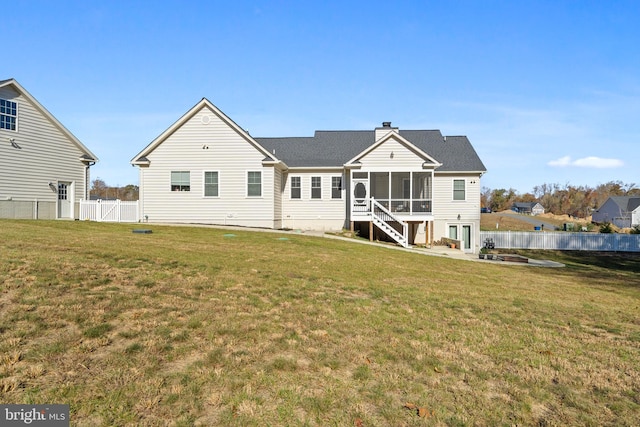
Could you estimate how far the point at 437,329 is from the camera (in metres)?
6.45

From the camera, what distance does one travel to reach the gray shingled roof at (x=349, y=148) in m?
27.2

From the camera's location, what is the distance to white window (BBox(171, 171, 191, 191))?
78.3 ft

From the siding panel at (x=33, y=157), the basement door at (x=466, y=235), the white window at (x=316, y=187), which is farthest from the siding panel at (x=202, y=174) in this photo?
the basement door at (x=466, y=235)

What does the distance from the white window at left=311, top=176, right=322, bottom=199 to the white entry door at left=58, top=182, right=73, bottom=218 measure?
600 inches

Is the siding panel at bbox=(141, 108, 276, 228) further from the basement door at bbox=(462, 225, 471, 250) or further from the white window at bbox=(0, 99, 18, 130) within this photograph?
the basement door at bbox=(462, 225, 471, 250)

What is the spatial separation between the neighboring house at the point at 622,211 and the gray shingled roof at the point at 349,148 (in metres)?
62.5

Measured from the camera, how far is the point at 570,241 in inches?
1289

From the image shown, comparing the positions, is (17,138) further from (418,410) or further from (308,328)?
(418,410)

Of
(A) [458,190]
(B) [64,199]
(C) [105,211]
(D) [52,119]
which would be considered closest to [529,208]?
(A) [458,190]

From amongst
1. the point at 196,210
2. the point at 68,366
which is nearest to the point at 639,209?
the point at 196,210

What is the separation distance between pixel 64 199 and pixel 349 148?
62.2ft

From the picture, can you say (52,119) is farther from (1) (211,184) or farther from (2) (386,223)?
(2) (386,223)

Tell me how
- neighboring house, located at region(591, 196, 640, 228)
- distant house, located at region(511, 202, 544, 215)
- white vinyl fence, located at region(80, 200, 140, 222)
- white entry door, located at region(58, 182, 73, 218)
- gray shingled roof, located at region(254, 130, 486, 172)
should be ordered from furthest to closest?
distant house, located at region(511, 202, 544, 215) < neighboring house, located at region(591, 196, 640, 228) < gray shingled roof, located at region(254, 130, 486, 172) < white entry door, located at region(58, 182, 73, 218) < white vinyl fence, located at region(80, 200, 140, 222)

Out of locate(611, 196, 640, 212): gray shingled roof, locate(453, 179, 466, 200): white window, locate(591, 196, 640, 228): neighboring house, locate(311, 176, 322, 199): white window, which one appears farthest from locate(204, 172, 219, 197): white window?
locate(611, 196, 640, 212): gray shingled roof
